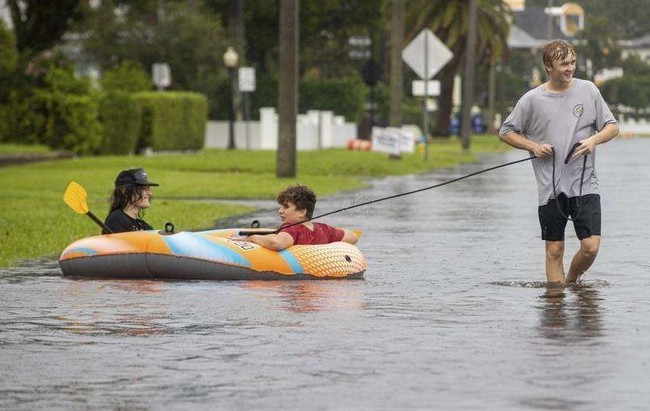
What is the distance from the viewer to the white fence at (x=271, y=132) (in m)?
67.7

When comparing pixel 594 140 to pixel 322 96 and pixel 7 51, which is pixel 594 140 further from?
pixel 322 96

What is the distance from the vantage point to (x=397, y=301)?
1442 centimetres

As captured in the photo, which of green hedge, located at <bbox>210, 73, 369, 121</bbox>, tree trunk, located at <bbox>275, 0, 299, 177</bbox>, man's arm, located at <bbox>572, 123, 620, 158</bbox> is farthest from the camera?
green hedge, located at <bbox>210, 73, 369, 121</bbox>

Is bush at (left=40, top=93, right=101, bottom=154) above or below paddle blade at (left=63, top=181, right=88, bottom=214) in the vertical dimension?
below

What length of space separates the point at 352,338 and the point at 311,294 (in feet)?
9.48

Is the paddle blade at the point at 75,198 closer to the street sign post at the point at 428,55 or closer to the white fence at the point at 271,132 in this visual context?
the street sign post at the point at 428,55

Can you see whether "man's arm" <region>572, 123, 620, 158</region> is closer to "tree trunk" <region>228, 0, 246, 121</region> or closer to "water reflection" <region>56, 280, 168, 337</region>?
"water reflection" <region>56, 280, 168, 337</region>

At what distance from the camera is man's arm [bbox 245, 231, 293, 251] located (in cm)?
1574

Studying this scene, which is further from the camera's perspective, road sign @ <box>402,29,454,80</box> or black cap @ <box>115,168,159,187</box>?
road sign @ <box>402,29,454,80</box>

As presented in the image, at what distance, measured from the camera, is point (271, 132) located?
67938mm

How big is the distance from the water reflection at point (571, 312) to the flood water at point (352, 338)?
14 millimetres

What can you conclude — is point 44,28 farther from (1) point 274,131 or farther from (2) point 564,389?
(2) point 564,389

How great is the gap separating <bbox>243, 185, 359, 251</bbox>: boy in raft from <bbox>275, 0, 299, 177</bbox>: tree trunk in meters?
20.4

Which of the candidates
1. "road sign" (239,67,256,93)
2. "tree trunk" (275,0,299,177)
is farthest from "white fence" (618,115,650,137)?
"tree trunk" (275,0,299,177)
